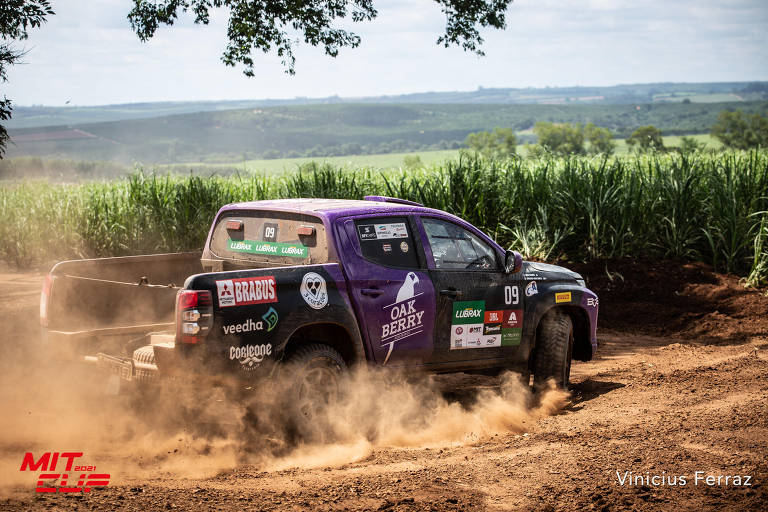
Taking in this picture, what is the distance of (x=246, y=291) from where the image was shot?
17.4ft

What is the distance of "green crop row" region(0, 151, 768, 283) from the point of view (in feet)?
43.1

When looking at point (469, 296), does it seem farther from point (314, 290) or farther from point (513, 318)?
point (314, 290)

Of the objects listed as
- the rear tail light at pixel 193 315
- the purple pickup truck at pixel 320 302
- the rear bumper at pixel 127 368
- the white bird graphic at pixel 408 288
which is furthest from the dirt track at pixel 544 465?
the white bird graphic at pixel 408 288

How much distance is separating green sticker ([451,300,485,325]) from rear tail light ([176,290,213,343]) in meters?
2.30

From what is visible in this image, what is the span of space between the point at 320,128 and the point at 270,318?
423ft

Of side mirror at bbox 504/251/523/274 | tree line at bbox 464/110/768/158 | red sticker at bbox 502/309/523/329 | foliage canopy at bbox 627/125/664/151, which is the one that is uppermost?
tree line at bbox 464/110/768/158

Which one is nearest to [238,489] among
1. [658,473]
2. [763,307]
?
[658,473]

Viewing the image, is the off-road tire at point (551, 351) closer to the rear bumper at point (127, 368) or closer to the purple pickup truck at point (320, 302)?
the purple pickup truck at point (320, 302)

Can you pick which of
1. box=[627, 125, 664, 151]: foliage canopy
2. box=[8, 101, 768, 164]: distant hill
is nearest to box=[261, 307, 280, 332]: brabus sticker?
box=[627, 125, 664, 151]: foliage canopy

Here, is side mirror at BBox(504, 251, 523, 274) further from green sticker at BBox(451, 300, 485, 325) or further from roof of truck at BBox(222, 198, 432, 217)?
roof of truck at BBox(222, 198, 432, 217)

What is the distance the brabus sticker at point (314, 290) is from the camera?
18.4 feet

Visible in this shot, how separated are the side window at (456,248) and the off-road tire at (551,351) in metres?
0.86

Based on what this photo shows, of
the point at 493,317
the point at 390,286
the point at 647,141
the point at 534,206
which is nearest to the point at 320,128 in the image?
the point at 647,141

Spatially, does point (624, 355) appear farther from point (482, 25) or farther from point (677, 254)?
point (482, 25)
